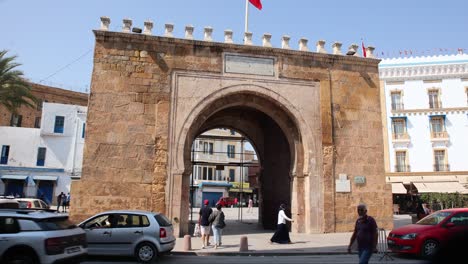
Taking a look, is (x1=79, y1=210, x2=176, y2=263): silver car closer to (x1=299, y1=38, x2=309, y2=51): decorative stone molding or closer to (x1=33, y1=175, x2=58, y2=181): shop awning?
(x1=299, y1=38, x2=309, y2=51): decorative stone molding

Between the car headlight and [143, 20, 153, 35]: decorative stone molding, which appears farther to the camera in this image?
[143, 20, 153, 35]: decorative stone molding

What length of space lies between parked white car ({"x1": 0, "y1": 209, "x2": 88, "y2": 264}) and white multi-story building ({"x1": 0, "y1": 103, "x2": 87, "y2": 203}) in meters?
25.9

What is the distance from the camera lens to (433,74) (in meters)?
29.5

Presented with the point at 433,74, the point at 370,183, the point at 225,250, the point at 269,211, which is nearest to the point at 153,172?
the point at 225,250

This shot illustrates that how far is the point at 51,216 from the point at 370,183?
462 inches

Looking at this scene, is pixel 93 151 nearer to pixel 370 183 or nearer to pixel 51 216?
pixel 51 216

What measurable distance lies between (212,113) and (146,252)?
6909 millimetres

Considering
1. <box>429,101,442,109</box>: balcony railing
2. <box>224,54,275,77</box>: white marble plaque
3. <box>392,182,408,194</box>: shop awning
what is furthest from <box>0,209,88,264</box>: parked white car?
<box>429,101,442,109</box>: balcony railing

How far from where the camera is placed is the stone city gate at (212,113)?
12570mm

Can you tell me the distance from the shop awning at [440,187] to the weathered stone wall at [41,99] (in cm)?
3559

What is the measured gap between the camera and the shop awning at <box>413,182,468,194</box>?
26875mm

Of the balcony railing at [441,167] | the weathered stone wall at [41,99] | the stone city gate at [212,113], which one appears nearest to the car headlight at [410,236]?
the stone city gate at [212,113]

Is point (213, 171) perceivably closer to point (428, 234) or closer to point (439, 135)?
point (439, 135)

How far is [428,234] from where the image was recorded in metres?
8.72
